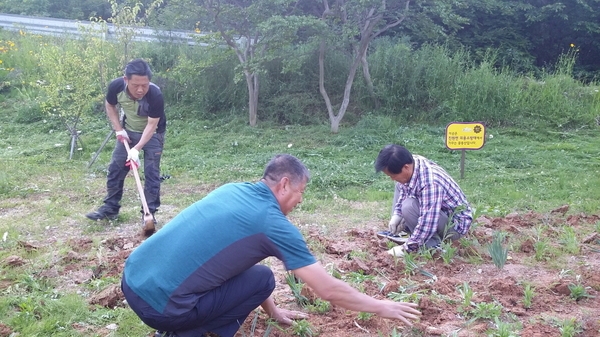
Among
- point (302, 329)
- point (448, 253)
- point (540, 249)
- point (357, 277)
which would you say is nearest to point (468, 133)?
point (540, 249)

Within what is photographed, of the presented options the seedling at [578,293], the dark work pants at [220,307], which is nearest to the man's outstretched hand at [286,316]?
the dark work pants at [220,307]

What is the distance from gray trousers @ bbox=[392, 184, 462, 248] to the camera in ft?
14.6

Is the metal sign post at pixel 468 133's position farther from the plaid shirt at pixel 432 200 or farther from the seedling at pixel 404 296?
the seedling at pixel 404 296

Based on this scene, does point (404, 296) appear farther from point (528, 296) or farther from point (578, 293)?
point (578, 293)

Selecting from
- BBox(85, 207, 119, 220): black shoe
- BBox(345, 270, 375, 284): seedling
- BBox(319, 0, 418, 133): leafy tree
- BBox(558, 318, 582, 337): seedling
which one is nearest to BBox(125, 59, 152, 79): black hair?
BBox(85, 207, 119, 220): black shoe

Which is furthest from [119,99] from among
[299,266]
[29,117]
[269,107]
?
[29,117]

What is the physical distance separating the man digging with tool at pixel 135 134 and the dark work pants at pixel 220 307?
8.73ft

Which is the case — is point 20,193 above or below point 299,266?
below

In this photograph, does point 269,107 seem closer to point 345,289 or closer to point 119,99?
point 119,99

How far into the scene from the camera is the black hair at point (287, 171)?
2.81m

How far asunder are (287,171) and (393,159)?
1536 millimetres

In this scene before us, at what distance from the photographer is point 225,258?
2725 millimetres

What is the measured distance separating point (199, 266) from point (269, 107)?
31.6 feet

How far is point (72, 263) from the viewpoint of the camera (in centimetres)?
452
